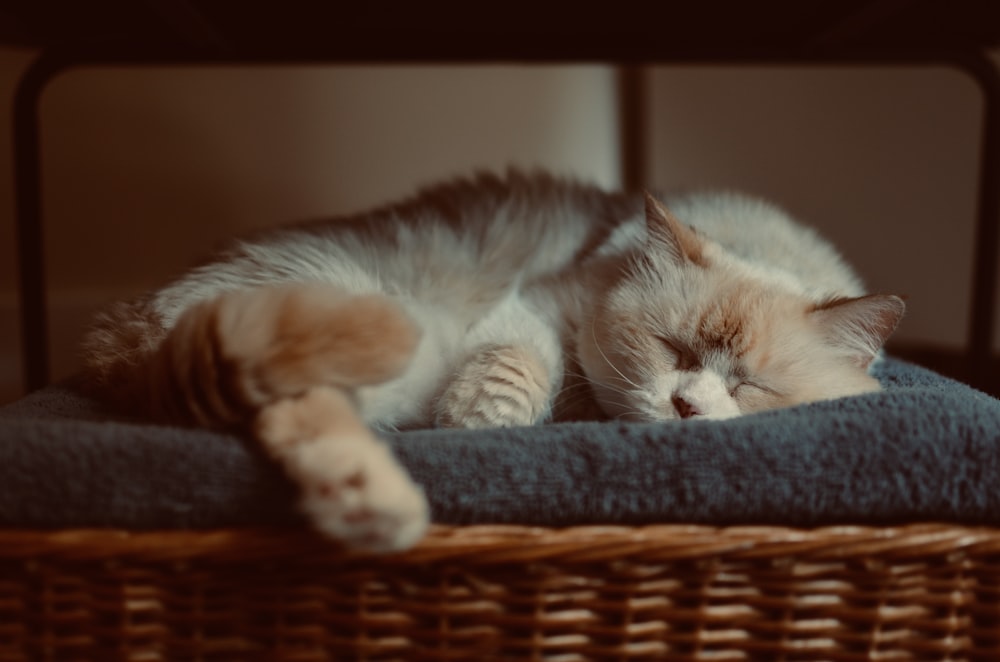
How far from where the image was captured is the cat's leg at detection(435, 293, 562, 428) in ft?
3.34

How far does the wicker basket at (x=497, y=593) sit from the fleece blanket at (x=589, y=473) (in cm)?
2

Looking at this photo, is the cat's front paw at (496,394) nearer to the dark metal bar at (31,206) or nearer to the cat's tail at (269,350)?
the cat's tail at (269,350)

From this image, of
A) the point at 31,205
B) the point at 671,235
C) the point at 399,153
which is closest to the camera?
the point at 671,235

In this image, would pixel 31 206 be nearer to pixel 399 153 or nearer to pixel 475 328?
pixel 475 328

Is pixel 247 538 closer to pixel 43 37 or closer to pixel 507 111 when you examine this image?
pixel 43 37

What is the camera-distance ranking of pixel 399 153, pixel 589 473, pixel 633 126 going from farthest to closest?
pixel 633 126 → pixel 399 153 → pixel 589 473

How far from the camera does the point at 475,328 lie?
122 cm

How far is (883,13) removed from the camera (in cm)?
141

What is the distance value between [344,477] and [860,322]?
0.72 m

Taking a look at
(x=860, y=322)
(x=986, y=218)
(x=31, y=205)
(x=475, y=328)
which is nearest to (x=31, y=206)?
(x=31, y=205)

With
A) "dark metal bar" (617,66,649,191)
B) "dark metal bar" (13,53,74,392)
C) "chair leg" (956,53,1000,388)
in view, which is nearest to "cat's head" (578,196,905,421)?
"chair leg" (956,53,1000,388)

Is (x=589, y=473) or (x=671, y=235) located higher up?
(x=671, y=235)

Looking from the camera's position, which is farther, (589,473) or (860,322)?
(860,322)

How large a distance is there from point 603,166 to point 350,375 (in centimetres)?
185
